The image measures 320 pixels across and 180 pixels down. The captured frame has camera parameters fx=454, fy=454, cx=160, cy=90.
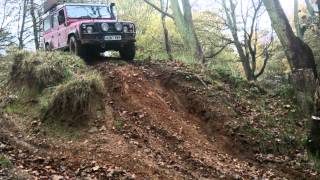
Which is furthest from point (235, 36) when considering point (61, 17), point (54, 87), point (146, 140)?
point (146, 140)

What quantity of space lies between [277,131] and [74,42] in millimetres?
6061

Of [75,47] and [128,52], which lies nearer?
[75,47]

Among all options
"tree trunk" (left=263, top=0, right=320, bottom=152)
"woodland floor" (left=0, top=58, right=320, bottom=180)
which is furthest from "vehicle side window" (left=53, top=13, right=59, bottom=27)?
"tree trunk" (left=263, top=0, right=320, bottom=152)

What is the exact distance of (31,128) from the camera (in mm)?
8477

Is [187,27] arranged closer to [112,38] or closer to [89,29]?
[112,38]

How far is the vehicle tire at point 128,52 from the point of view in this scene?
12.4 metres

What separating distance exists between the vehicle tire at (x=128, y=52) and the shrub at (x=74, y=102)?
3831mm

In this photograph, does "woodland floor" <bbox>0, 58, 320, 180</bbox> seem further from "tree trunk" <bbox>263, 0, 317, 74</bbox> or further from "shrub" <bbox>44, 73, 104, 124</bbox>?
"tree trunk" <bbox>263, 0, 317, 74</bbox>

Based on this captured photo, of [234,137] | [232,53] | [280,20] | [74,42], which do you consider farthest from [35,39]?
[234,137]

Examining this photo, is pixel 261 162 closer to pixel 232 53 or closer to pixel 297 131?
pixel 297 131

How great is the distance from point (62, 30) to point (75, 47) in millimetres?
1319

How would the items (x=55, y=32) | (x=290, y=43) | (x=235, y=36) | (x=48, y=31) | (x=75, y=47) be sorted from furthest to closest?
(x=235, y=36)
(x=48, y=31)
(x=55, y=32)
(x=75, y=47)
(x=290, y=43)

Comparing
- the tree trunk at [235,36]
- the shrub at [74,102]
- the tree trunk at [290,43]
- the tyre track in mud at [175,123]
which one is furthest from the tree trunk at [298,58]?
the tree trunk at [235,36]

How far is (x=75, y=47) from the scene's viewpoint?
12.2m
